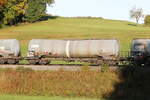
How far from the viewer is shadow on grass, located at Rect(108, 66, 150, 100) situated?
28823mm

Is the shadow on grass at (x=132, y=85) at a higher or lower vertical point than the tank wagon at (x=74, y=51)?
lower

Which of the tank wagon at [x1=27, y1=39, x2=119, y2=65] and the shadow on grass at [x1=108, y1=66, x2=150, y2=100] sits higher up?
the tank wagon at [x1=27, y1=39, x2=119, y2=65]

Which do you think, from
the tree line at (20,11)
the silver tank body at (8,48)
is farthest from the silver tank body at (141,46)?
the tree line at (20,11)

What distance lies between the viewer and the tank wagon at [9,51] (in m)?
44.6

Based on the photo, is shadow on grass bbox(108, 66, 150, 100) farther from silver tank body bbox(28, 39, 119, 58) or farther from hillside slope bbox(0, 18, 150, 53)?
hillside slope bbox(0, 18, 150, 53)

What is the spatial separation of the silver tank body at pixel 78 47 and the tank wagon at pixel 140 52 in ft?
6.67

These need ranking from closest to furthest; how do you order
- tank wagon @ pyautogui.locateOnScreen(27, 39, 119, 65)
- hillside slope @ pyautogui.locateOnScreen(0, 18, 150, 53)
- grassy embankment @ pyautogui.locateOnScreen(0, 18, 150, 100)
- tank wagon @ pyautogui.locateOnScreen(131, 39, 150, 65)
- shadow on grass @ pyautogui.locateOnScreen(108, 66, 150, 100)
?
shadow on grass @ pyautogui.locateOnScreen(108, 66, 150, 100)
grassy embankment @ pyautogui.locateOnScreen(0, 18, 150, 100)
tank wagon @ pyautogui.locateOnScreen(131, 39, 150, 65)
tank wagon @ pyautogui.locateOnScreen(27, 39, 119, 65)
hillside slope @ pyautogui.locateOnScreen(0, 18, 150, 53)

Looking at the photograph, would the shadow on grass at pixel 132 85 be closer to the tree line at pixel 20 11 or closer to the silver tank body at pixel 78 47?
the silver tank body at pixel 78 47

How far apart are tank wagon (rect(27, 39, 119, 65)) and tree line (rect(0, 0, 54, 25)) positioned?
55097mm

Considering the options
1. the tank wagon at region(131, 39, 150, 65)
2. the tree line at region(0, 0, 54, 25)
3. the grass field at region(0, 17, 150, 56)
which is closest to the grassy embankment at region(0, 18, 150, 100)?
the tank wagon at region(131, 39, 150, 65)

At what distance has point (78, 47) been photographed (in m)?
41.8

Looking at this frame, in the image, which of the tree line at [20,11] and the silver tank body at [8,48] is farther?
the tree line at [20,11]

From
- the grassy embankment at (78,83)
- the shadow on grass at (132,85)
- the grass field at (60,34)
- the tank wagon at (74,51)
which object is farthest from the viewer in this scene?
the grass field at (60,34)

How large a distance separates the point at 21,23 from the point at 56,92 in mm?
76097
